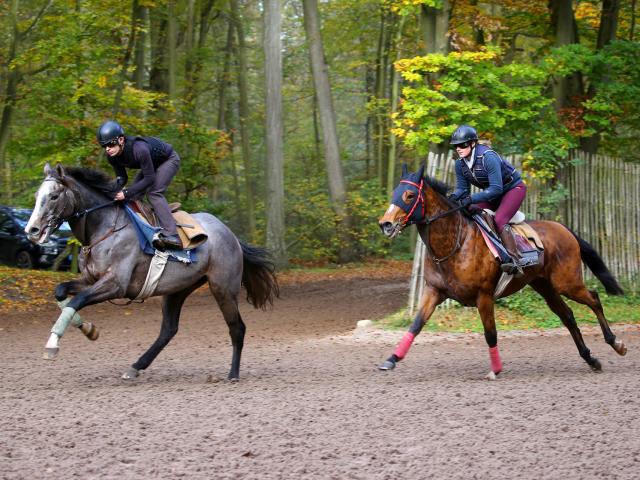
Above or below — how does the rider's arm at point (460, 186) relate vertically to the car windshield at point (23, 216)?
above

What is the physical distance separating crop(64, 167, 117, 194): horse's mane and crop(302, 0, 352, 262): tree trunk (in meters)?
18.5

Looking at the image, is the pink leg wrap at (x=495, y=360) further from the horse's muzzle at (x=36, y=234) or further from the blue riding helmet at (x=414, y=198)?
the horse's muzzle at (x=36, y=234)

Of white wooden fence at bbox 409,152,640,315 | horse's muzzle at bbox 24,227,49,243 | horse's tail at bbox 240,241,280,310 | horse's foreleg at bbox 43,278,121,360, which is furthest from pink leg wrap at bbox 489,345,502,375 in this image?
white wooden fence at bbox 409,152,640,315

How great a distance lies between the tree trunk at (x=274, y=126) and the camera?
24.9 m

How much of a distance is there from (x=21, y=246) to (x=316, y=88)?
1031cm

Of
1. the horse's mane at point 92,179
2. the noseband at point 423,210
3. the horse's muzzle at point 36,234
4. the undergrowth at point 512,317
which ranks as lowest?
the undergrowth at point 512,317

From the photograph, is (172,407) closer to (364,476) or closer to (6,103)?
(364,476)

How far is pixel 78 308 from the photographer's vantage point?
28.3 feet

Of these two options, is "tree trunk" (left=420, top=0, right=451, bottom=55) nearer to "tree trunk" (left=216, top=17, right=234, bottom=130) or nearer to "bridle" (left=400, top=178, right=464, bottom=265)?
"bridle" (left=400, top=178, right=464, bottom=265)

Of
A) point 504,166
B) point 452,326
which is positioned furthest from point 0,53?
point 504,166

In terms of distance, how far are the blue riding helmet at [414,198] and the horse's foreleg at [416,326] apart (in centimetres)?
87

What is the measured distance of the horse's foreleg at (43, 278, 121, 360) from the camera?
8.27 m

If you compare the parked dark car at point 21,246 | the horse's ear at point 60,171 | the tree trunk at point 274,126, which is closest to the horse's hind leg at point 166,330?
the horse's ear at point 60,171

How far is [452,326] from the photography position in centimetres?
1482
